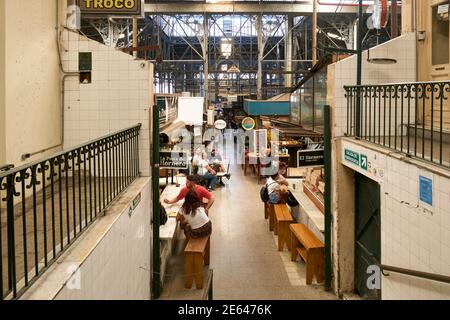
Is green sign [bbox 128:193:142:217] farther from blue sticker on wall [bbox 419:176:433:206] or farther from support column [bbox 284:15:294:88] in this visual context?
support column [bbox 284:15:294:88]

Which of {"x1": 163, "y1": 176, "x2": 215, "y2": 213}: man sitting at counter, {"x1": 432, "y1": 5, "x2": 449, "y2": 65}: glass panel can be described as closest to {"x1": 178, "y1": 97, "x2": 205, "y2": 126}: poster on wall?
{"x1": 163, "y1": 176, "x2": 215, "y2": 213}: man sitting at counter

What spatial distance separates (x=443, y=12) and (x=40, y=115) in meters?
5.65

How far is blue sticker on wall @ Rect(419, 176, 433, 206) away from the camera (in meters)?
3.81

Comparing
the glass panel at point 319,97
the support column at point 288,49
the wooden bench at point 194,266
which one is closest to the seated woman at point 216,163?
the support column at point 288,49

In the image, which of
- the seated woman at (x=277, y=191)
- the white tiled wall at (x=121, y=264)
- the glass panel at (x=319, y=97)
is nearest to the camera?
the white tiled wall at (x=121, y=264)

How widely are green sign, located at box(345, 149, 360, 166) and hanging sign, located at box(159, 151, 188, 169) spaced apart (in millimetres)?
2271

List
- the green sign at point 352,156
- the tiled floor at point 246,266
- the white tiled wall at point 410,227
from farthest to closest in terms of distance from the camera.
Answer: the tiled floor at point 246,266
the green sign at point 352,156
the white tiled wall at point 410,227

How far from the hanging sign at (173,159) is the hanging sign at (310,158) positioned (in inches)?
67.2

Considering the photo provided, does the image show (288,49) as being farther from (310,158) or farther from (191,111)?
(310,158)

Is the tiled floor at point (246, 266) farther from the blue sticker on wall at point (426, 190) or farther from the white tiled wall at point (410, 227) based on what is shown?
the blue sticker on wall at point (426, 190)

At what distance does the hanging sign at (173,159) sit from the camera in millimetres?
6531

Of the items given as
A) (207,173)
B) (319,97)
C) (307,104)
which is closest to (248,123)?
(207,173)

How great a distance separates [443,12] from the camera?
6.33 metres

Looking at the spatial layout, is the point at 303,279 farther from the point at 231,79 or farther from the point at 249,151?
the point at 231,79
